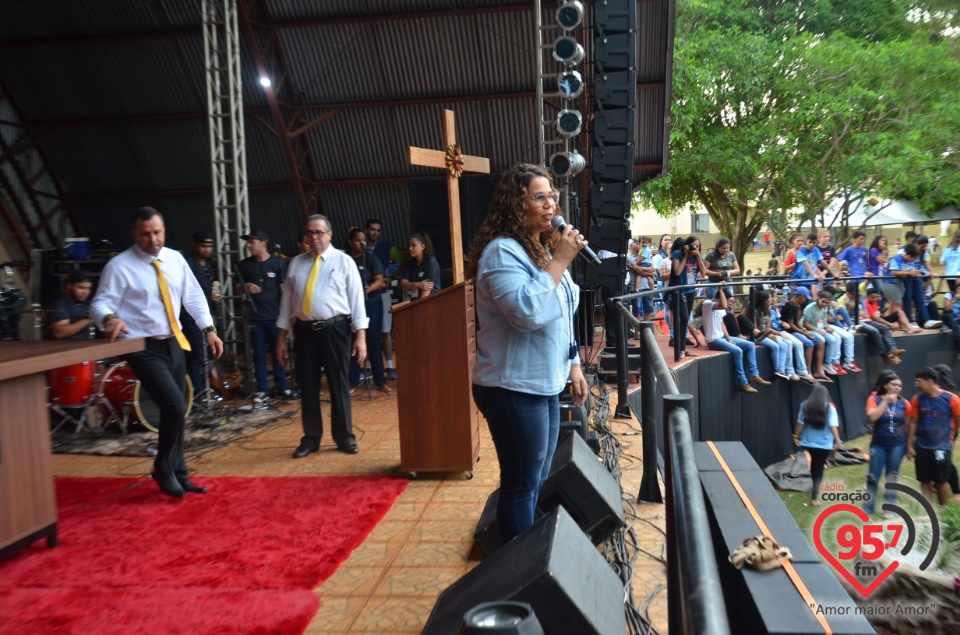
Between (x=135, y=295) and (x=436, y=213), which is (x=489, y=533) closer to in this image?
(x=135, y=295)

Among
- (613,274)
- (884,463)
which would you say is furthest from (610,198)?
(884,463)

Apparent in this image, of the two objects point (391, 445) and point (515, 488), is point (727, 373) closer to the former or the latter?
point (391, 445)

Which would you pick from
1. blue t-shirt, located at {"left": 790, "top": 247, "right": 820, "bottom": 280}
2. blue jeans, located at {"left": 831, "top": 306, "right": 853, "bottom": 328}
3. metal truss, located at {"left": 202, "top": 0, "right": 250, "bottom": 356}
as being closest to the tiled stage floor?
metal truss, located at {"left": 202, "top": 0, "right": 250, "bottom": 356}

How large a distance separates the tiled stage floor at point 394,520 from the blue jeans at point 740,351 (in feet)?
11.6

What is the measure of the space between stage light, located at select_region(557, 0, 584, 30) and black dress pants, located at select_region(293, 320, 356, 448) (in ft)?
14.9

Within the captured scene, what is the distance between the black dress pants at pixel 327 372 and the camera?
18.1 feet

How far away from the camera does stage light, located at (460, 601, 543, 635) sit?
1742 mm

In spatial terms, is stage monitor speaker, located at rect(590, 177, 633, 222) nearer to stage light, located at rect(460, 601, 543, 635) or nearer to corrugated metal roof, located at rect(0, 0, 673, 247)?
corrugated metal roof, located at rect(0, 0, 673, 247)

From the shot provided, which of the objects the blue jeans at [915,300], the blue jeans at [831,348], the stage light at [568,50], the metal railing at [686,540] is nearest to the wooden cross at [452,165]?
the metal railing at [686,540]

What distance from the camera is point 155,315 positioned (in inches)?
176

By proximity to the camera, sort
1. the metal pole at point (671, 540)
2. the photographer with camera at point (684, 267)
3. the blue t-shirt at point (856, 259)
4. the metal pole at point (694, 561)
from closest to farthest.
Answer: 1. the metal pole at point (694, 561)
2. the metal pole at point (671, 540)
3. the photographer with camera at point (684, 267)
4. the blue t-shirt at point (856, 259)

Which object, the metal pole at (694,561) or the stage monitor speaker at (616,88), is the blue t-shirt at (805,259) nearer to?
the stage monitor speaker at (616,88)

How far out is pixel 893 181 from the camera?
62.5ft

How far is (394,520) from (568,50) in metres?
5.77
